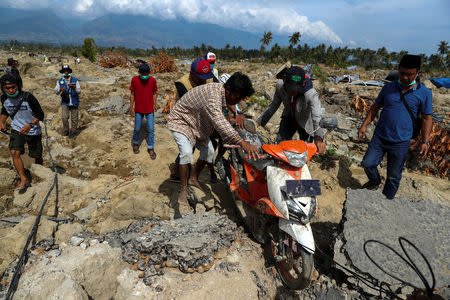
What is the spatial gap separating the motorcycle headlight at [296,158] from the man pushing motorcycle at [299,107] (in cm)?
58

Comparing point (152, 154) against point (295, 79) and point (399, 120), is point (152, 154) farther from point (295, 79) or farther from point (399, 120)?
point (399, 120)

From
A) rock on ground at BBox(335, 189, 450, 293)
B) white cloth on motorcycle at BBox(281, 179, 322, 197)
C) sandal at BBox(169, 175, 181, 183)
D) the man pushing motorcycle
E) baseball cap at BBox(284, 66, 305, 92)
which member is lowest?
sandal at BBox(169, 175, 181, 183)

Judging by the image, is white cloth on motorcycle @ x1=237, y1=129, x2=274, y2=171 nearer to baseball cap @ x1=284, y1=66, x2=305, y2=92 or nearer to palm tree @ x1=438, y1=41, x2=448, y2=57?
baseball cap @ x1=284, y1=66, x2=305, y2=92

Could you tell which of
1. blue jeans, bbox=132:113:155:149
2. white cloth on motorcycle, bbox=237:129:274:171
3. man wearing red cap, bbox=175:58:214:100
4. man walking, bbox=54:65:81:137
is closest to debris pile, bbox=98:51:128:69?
man walking, bbox=54:65:81:137

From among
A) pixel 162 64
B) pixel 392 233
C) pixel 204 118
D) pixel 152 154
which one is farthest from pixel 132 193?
pixel 162 64

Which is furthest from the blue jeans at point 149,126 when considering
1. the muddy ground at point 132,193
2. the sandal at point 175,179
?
the sandal at point 175,179

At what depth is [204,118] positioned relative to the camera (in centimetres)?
326

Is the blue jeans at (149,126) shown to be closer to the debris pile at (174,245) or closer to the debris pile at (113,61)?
the debris pile at (174,245)

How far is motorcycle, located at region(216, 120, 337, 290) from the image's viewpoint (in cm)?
234

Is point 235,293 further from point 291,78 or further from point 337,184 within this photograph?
point 337,184

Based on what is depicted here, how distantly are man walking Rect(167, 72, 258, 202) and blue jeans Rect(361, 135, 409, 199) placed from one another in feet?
6.96

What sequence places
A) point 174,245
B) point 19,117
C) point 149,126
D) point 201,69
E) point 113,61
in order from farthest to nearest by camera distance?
point 113,61 < point 149,126 < point 19,117 < point 201,69 < point 174,245

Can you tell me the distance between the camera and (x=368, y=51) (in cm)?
5575

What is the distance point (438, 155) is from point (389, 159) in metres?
3.43
